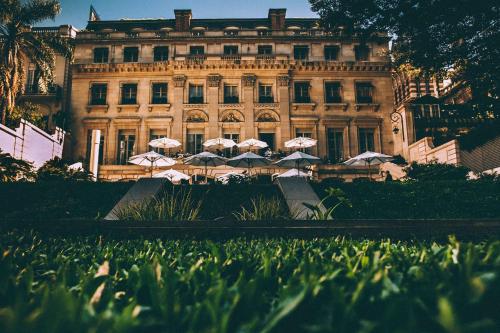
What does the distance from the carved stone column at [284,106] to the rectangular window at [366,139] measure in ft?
22.1

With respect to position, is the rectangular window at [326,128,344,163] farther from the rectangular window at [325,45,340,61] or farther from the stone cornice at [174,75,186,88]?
the stone cornice at [174,75,186,88]

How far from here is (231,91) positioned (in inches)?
1200

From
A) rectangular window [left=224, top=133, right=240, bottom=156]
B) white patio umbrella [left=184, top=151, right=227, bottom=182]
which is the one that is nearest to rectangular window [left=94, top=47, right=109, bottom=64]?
rectangular window [left=224, top=133, right=240, bottom=156]

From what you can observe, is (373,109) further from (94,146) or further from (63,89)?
(63,89)

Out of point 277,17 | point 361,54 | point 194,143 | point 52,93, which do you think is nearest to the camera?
point 194,143

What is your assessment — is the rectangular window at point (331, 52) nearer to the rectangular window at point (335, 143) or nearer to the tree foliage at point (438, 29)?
the rectangular window at point (335, 143)

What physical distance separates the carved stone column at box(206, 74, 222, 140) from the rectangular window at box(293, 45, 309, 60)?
7.82 metres

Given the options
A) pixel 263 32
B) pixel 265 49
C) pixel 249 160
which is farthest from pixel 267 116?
pixel 249 160

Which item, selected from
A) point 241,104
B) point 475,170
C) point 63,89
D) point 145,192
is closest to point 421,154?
point 475,170

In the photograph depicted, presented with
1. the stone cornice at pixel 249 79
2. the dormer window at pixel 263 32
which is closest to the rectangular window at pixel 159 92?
the stone cornice at pixel 249 79

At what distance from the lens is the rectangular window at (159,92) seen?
3045 centimetres

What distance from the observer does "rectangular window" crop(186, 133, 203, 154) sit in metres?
29.6

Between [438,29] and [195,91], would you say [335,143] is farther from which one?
[438,29]

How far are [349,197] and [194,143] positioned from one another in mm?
21317
